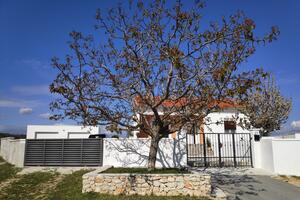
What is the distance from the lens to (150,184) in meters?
8.98

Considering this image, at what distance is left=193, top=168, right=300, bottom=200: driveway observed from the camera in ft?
30.9

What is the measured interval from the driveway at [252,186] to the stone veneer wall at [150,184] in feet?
4.16

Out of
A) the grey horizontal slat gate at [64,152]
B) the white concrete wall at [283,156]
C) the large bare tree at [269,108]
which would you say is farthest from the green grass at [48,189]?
the large bare tree at [269,108]

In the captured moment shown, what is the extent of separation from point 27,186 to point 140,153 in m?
5.79

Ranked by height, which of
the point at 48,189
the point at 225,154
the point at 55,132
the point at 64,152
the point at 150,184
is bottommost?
the point at 48,189

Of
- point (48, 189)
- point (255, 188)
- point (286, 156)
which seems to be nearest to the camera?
point (48, 189)

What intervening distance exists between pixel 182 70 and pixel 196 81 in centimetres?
66

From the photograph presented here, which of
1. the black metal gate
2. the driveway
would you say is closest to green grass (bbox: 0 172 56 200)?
the driveway

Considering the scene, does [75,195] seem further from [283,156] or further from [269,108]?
[269,108]

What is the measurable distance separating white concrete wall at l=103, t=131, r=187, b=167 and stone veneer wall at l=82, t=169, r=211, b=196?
5084 millimetres

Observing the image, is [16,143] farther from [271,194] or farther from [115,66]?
[271,194]

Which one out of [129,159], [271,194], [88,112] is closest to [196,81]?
[88,112]

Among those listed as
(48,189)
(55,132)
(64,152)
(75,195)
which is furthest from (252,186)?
(55,132)

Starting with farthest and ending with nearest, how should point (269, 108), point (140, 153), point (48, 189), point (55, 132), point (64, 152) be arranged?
point (55, 132), point (269, 108), point (64, 152), point (140, 153), point (48, 189)
